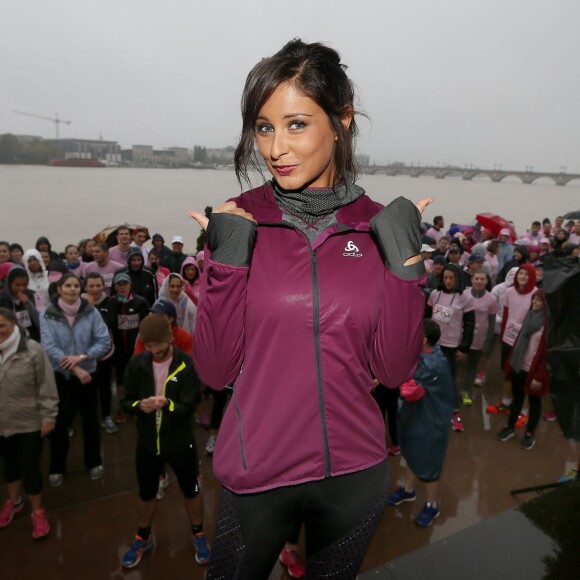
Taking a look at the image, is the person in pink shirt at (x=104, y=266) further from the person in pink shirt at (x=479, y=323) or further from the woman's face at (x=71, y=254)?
the person in pink shirt at (x=479, y=323)

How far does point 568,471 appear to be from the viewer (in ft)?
13.4

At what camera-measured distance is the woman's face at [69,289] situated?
141 inches

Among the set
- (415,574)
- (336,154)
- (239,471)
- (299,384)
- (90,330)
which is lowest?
(415,574)

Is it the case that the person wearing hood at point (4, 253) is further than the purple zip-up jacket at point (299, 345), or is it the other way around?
the person wearing hood at point (4, 253)

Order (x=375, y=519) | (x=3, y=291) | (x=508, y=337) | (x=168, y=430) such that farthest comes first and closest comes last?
(x=508, y=337) → (x=3, y=291) → (x=168, y=430) → (x=375, y=519)

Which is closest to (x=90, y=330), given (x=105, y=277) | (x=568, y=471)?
(x=105, y=277)

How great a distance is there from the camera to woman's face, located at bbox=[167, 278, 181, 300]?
479 cm

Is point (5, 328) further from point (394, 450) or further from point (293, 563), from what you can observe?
point (394, 450)

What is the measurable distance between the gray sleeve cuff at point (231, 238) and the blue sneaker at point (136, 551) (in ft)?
8.61

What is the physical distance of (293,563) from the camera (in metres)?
2.90

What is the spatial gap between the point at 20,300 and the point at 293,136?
4.22m

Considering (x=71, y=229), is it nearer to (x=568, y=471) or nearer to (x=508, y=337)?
(x=508, y=337)

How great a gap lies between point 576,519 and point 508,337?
321cm

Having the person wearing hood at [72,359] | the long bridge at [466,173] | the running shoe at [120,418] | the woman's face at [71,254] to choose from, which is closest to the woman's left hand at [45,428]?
the person wearing hood at [72,359]
